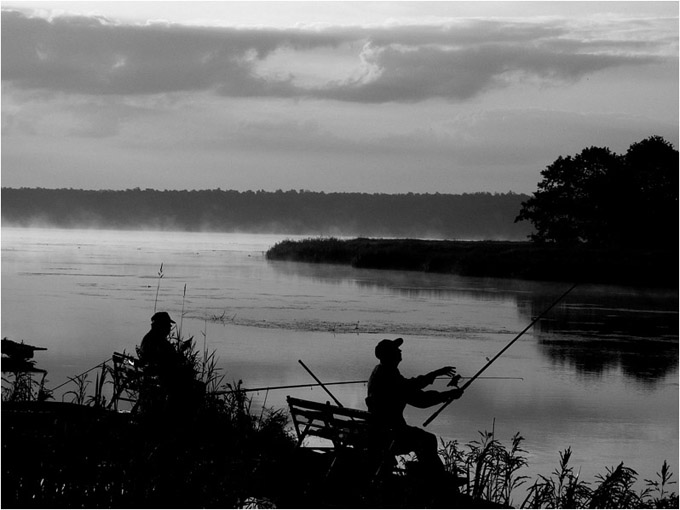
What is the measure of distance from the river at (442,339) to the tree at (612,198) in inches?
201

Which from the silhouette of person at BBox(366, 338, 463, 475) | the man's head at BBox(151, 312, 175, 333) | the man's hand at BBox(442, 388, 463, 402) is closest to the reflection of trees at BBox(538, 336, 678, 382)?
the man's head at BBox(151, 312, 175, 333)

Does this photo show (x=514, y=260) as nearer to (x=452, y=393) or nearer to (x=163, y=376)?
(x=163, y=376)

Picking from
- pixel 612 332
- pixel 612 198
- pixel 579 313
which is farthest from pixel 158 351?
pixel 612 198

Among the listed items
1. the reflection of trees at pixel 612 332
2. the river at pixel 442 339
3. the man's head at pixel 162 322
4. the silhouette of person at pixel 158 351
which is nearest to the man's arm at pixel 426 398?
the silhouette of person at pixel 158 351

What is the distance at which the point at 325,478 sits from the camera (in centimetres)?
767

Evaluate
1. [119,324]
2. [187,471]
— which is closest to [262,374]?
[119,324]

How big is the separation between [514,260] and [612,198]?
543 cm

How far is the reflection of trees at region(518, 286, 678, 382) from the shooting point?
2025cm

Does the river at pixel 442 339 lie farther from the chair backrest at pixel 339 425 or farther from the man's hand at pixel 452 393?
the chair backrest at pixel 339 425

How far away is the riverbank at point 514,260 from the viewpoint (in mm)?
44906

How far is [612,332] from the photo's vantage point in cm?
2586

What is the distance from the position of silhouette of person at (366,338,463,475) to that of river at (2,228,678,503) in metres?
3.10

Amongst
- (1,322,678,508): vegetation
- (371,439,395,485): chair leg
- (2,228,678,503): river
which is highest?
(371,439,395,485): chair leg

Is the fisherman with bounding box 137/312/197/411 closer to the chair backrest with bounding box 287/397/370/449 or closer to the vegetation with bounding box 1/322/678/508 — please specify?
the vegetation with bounding box 1/322/678/508
